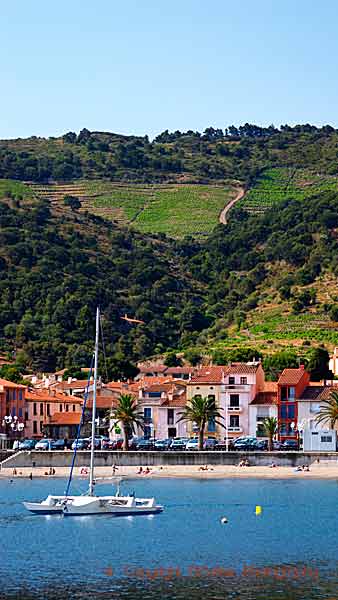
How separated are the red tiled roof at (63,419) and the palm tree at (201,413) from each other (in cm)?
1614

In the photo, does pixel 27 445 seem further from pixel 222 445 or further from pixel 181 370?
pixel 181 370

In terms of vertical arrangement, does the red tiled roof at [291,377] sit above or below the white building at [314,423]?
above

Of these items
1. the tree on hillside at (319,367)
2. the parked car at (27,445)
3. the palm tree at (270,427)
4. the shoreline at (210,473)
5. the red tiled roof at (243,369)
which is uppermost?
the tree on hillside at (319,367)

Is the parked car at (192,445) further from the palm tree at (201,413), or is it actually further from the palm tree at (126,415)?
the palm tree at (126,415)

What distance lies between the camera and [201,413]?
113m

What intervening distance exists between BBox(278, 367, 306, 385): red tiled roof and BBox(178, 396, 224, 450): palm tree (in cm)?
660

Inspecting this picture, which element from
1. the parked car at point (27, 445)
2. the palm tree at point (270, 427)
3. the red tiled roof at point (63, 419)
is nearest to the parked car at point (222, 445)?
the palm tree at point (270, 427)

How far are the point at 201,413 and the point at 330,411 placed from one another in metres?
10.7

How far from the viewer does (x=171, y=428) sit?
126438 mm

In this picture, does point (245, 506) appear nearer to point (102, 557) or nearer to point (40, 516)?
point (40, 516)

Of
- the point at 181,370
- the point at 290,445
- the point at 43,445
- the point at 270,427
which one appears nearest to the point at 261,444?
the point at 270,427

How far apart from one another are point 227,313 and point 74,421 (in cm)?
6640

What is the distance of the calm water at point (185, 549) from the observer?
55.9m

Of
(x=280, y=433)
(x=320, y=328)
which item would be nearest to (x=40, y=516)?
(x=280, y=433)
